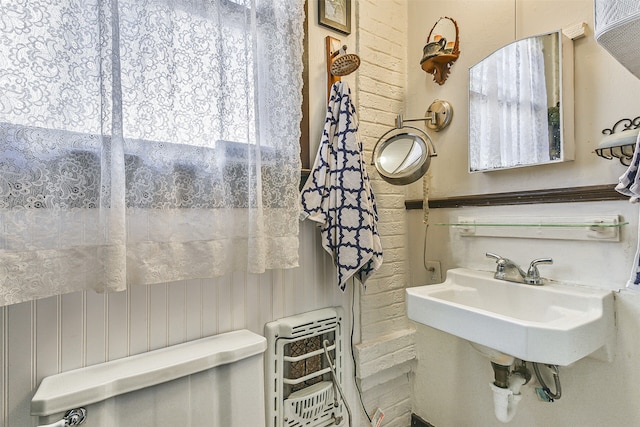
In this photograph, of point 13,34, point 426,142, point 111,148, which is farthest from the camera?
point 426,142

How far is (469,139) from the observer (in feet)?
4.44

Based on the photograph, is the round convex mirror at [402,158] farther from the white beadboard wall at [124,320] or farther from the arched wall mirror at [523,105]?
the white beadboard wall at [124,320]

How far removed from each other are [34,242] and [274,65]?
0.81 metres

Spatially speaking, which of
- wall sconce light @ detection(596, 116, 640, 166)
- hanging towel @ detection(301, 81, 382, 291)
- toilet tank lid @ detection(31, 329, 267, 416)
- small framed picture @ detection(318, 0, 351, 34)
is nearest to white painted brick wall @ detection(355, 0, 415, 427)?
small framed picture @ detection(318, 0, 351, 34)

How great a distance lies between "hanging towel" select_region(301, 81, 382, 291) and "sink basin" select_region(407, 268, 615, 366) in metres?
0.27

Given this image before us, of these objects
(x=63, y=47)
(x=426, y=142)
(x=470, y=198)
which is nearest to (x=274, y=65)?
(x=63, y=47)

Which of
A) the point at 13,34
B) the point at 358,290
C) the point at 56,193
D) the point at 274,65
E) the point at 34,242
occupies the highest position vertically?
the point at 274,65

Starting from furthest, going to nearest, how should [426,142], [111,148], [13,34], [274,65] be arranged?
[426,142], [274,65], [111,148], [13,34]

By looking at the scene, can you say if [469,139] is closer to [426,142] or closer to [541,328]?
[426,142]

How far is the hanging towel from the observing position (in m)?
1.15

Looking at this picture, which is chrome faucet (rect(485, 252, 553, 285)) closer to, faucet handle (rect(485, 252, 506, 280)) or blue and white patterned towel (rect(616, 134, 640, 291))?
faucet handle (rect(485, 252, 506, 280))

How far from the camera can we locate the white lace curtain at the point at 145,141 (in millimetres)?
659

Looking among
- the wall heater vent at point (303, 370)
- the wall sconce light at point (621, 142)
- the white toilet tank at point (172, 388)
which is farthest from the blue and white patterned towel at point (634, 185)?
the white toilet tank at point (172, 388)

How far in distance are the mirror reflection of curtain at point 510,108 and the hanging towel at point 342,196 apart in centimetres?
55
